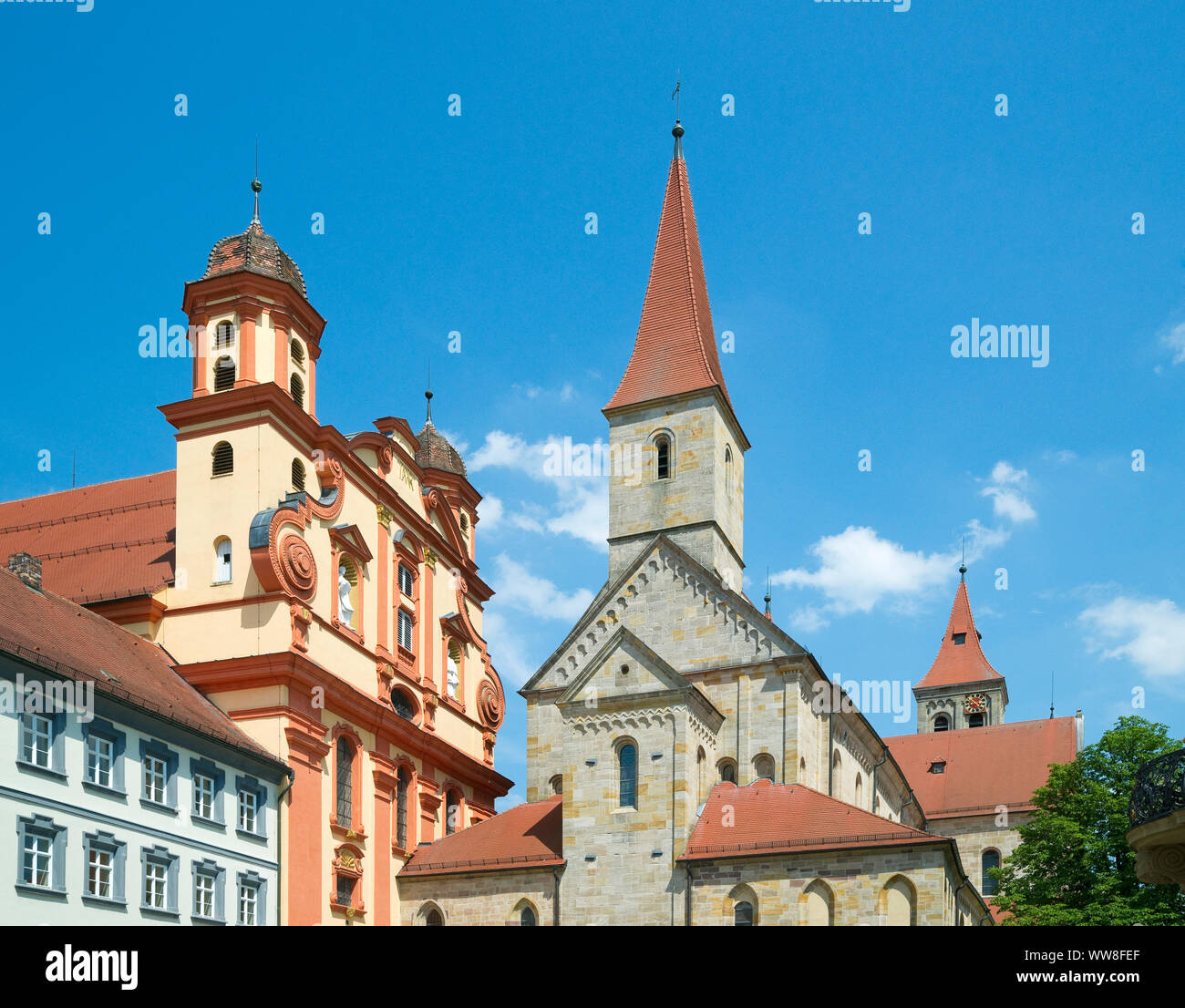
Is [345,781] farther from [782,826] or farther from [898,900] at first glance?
[898,900]

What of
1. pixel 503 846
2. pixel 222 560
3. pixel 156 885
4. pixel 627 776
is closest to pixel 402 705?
pixel 503 846

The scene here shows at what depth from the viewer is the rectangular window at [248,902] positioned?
32.5 metres

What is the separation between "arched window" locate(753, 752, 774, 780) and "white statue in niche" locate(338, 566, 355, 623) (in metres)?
12.6

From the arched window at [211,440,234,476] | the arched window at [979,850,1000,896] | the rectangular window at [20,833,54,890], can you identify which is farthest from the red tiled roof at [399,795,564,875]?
the arched window at [979,850,1000,896]

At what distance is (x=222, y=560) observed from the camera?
37156 mm

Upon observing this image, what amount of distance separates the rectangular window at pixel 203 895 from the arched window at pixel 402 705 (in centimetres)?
1192

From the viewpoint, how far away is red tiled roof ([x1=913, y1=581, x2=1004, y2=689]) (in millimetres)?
89438

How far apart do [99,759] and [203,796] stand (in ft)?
12.6

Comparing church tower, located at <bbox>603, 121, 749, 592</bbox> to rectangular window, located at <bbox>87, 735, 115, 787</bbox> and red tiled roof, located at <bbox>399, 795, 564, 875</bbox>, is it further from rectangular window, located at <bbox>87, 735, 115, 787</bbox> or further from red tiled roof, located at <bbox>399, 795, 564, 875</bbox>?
rectangular window, located at <bbox>87, 735, 115, 787</bbox>

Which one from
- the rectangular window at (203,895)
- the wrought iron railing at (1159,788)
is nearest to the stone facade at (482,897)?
the rectangular window at (203,895)

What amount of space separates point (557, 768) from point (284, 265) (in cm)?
1761

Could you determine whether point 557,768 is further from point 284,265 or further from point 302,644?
point 284,265
